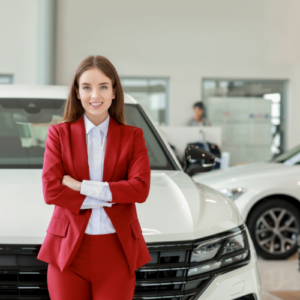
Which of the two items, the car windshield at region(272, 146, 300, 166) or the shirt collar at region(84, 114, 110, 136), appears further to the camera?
the car windshield at region(272, 146, 300, 166)

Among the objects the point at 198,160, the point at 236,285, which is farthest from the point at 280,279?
the point at 236,285

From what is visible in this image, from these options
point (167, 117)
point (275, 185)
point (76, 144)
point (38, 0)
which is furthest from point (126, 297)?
point (38, 0)

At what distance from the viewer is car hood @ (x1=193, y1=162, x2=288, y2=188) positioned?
4.31m

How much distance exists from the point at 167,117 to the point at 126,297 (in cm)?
868

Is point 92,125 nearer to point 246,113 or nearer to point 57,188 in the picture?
point 57,188

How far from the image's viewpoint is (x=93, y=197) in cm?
127

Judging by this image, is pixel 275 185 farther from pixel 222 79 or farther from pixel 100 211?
pixel 222 79

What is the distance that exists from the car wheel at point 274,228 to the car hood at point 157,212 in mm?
2304

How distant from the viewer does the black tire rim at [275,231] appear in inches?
166

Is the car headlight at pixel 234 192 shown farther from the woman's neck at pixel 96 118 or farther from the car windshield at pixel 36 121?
the woman's neck at pixel 96 118

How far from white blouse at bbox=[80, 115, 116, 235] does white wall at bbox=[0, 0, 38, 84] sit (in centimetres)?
866

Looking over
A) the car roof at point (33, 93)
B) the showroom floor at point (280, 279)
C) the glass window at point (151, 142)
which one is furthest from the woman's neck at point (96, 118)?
the showroom floor at point (280, 279)

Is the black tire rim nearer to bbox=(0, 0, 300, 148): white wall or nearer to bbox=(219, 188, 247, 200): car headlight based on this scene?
bbox=(219, 188, 247, 200): car headlight

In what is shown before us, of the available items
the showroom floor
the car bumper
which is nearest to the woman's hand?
the car bumper
